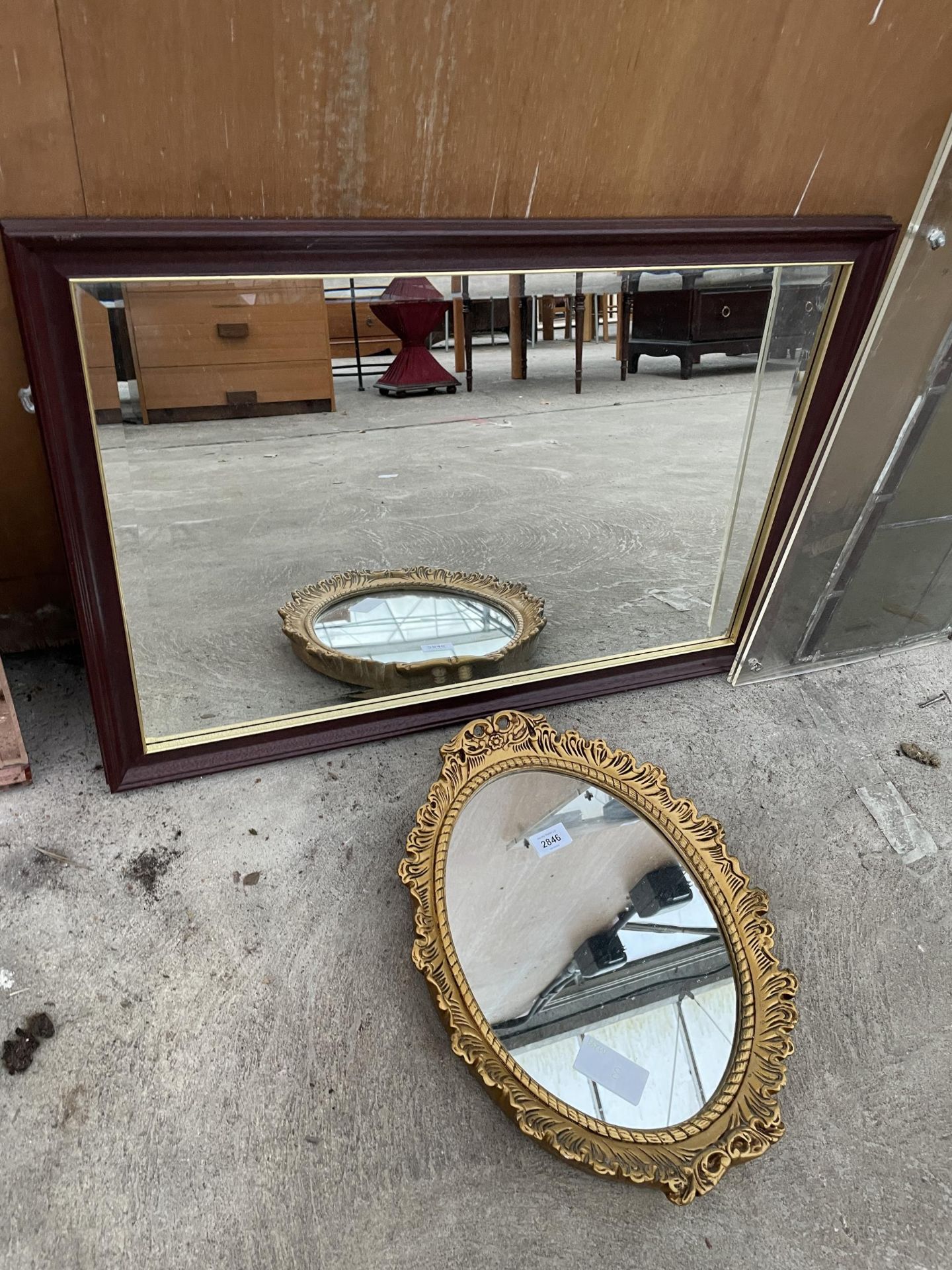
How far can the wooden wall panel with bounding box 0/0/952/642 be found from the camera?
0.73m

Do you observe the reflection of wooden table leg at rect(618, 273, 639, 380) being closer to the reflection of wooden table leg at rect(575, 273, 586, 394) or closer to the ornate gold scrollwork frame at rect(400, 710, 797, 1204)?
the reflection of wooden table leg at rect(575, 273, 586, 394)

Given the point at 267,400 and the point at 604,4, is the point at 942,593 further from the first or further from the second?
the point at 267,400

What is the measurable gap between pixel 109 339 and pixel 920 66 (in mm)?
1060

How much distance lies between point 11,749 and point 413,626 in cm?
68

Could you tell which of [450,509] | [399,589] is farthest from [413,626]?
[450,509]

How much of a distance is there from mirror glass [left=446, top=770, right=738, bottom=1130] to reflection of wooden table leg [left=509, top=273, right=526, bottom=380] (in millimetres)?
670

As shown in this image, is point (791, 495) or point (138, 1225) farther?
point (791, 495)

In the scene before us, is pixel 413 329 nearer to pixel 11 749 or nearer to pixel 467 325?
pixel 467 325

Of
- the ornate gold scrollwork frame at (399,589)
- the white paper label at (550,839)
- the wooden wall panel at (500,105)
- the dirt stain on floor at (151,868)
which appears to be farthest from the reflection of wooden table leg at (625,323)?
the dirt stain on floor at (151,868)

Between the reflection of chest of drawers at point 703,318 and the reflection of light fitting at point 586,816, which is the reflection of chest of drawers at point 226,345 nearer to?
the reflection of chest of drawers at point 703,318

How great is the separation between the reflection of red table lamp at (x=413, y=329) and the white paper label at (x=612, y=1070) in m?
0.94

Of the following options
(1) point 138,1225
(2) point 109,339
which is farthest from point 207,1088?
(2) point 109,339

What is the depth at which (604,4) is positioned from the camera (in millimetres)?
817

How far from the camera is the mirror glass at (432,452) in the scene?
989mm
